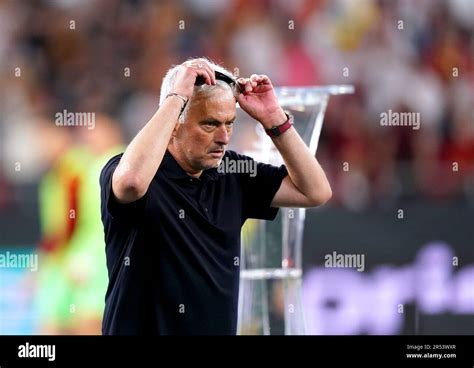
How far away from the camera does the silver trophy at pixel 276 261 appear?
3133 mm

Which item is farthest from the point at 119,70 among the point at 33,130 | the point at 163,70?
the point at 33,130

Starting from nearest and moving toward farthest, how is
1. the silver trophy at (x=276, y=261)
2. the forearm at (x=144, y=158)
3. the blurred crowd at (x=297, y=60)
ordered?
the forearm at (x=144, y=158) → the silver trophy at (x=276, y=261) → the blurred crowd at (x=297, y=60)

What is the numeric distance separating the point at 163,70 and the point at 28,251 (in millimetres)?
1176

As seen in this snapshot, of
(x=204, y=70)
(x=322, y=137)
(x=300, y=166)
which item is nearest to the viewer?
(x=204, y=70)

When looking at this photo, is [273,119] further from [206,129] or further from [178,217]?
[178,217]

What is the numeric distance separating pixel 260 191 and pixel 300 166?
0.12m

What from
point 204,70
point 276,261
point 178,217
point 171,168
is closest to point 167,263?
point 178,217

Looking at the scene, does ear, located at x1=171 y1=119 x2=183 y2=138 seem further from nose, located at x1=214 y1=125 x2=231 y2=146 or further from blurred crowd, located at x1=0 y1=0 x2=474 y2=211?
blurred crowd, located at x1=0 y1=0 x2=474 y2=211

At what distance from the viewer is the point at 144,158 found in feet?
6.68

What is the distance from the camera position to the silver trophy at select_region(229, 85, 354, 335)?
3.13m

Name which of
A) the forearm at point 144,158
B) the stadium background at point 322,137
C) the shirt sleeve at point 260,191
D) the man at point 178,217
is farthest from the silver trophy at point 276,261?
the forearm at point 144,158

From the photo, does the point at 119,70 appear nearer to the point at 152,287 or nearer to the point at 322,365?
the point at 322,365

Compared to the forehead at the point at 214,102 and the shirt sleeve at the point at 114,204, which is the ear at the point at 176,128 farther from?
the shirt sleeve at the point at 114,204

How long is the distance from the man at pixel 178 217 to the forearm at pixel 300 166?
141 millimetres
